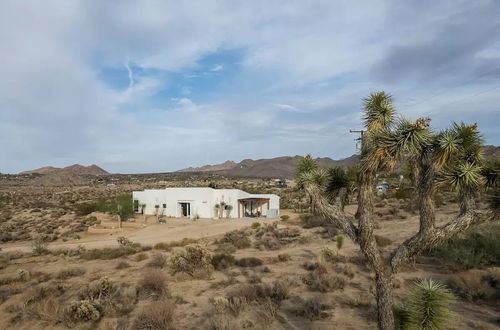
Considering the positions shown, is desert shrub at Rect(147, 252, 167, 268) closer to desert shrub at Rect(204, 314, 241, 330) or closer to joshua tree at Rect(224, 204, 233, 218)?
desert shrub at Rect(204, 314, 241, 330)

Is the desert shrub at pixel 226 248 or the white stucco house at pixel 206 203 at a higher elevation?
the white stucco house at pixel 206 203

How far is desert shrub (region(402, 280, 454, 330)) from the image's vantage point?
6.42m

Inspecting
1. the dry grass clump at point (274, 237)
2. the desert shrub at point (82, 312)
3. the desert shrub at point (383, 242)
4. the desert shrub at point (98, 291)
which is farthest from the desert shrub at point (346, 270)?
the desert shrub at point (82, 312)

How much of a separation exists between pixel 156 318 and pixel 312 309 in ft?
13.6

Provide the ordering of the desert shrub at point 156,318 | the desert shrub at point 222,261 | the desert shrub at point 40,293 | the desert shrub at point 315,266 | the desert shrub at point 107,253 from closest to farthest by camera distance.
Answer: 1. the desert shrub at point 156,318
2. the desert shrub at point 40,293
3. the desert shrub at point 315,266
4. the desert shrub at point 222,261
5. the desert shrub at point 107,253

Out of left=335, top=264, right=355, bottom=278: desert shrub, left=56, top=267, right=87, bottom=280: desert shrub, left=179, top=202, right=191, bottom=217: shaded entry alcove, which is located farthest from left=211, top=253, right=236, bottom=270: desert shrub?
left=179, top=202, right=191, bottom=217: shaded entry alcove

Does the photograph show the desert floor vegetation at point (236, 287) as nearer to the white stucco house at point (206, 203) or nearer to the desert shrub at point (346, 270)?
the desert shrub at point (346, 270)

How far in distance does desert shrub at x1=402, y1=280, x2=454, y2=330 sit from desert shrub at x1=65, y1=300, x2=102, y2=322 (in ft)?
25.2

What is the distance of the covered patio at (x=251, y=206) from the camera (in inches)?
1699

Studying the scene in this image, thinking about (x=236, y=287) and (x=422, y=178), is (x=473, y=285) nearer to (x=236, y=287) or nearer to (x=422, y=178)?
(x=422, y=178)

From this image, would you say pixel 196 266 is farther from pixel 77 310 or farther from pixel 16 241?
pixel 16 241

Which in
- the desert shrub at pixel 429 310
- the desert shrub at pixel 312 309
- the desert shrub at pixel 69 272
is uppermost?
the desert shrub at pixel 429 310

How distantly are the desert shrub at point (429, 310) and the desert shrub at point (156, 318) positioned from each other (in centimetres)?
562

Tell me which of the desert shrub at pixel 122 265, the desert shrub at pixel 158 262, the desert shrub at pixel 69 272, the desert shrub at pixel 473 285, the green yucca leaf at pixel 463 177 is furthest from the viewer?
the desert shrub at pixel 122 265
